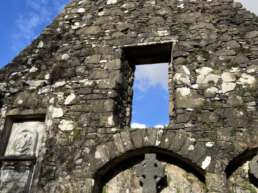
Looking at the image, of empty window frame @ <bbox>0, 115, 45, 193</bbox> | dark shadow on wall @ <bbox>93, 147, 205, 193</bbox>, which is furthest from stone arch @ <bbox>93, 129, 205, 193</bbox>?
empty window frame @ <bbox>0, 115, 45, 193</bbox>

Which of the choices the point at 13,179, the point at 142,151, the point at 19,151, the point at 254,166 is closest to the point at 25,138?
the point at 19,151

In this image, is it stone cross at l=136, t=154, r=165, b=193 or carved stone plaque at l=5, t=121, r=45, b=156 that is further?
carved stone plaque at l=5, t=121, r=45, b=156

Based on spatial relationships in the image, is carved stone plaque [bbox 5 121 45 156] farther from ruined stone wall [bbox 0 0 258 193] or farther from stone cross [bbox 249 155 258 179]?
→ stone cross [bbox 249 155 258 179]

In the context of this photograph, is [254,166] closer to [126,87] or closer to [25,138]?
[126,87]

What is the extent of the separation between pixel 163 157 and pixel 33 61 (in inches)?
110

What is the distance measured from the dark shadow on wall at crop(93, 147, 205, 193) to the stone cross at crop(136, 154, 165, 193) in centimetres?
10

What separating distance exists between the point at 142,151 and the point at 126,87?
1.21 metres

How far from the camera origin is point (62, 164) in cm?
491

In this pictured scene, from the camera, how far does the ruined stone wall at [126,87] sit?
4.67 m

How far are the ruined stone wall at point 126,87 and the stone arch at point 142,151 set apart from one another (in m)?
0.01

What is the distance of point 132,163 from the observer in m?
4.88

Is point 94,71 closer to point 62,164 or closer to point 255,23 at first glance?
point 62,164

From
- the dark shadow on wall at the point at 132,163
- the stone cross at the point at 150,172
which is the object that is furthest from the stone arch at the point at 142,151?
the stone cross at the point at 150,172

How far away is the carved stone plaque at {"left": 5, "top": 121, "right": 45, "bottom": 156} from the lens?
523 cm
